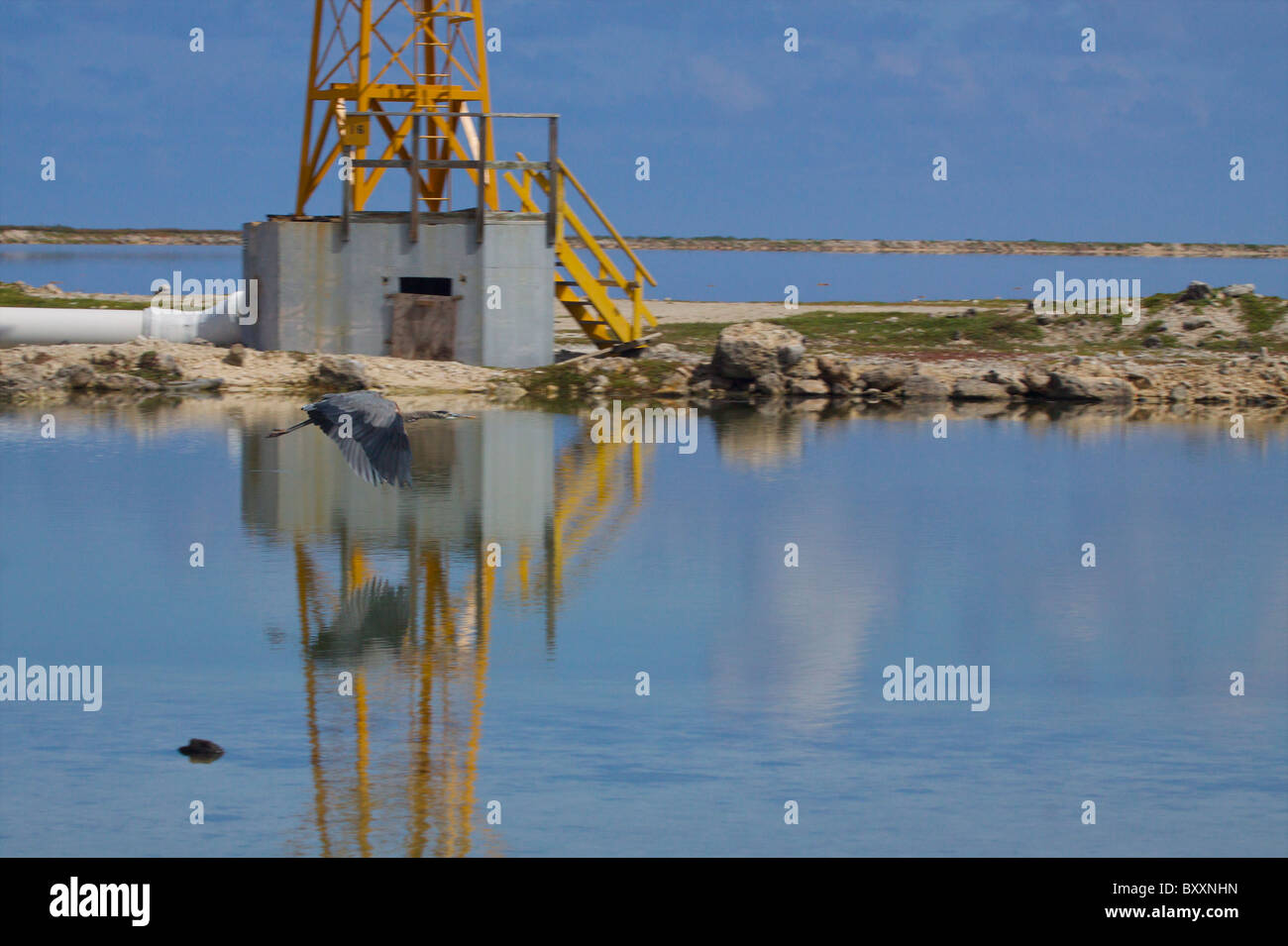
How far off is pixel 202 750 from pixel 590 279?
922 inches

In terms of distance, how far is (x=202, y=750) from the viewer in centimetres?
1166

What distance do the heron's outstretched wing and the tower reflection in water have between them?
3.27ft

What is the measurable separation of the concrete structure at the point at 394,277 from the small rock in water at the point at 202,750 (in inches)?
855

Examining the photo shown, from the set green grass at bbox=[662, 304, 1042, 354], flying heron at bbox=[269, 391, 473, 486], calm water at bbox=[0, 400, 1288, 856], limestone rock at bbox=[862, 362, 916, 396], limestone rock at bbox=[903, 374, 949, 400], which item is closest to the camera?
calm water at bbox=[0, 400, 1288, 856]

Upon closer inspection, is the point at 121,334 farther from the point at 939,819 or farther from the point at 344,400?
the point at 939,819

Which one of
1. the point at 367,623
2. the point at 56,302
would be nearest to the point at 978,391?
the point at 367,623

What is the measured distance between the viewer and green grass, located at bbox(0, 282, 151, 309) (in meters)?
42.1

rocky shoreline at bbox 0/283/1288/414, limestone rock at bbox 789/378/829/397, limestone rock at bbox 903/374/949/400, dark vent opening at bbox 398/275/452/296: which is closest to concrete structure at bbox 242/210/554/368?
dark vent opening at bbox 398/275/452/296

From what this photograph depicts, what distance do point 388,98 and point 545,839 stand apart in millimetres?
24785

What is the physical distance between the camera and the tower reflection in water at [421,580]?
1085 centimetres

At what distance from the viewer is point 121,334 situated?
117 feet

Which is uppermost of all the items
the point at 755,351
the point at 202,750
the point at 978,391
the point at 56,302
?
the point at 56,302

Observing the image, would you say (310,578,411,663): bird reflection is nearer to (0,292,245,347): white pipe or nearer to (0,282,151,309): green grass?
(0,292,245,347): white pipe

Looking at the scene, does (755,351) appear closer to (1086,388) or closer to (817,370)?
(817,370)
